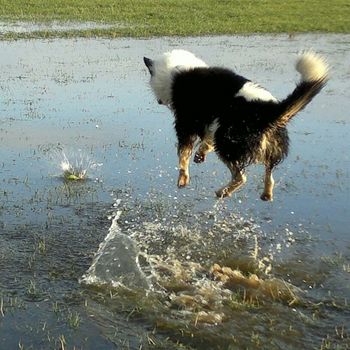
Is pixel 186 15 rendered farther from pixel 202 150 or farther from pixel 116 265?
pixel 116 265

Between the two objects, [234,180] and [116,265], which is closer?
[116,265]

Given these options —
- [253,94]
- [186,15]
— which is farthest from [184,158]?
[186,15]

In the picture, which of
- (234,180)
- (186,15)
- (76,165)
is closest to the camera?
(234,180)

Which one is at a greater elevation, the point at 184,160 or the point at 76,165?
the point at 184,160

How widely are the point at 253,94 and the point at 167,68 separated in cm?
118

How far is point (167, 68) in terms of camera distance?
5680 millimetres

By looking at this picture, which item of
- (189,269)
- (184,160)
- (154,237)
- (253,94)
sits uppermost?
Result: (253,94)

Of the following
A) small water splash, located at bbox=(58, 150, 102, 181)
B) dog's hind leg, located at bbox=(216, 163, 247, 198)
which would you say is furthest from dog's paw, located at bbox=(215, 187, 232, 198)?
small water splash, located at bbox=(58, 150, 102, 181)

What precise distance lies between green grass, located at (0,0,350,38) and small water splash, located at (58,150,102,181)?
10.4 m

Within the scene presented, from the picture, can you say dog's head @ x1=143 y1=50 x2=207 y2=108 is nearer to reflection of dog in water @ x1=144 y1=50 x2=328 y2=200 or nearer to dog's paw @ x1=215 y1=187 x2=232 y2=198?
reflection of dog in water @ x1=144 y1=50 x2=328 y2=200

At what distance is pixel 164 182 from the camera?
6.55 metres

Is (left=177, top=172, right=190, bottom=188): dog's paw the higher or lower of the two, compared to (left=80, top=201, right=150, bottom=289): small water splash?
higher

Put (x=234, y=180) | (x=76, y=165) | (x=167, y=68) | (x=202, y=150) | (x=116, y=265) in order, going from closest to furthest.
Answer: (x=116, y=265), (x=234, y=180), (x=167, y=68), (x=202, y=150), (x=76, y=165)

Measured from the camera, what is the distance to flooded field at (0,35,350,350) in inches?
149
